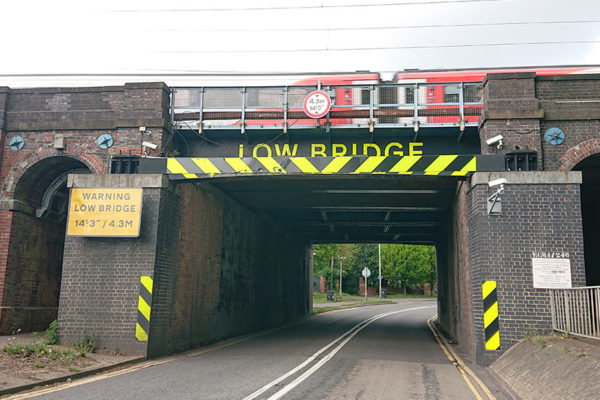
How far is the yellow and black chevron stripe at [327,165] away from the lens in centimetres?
1284

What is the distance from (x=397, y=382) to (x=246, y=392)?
3093 millimetres

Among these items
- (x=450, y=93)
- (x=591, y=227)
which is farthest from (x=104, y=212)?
(x=591, y=227)

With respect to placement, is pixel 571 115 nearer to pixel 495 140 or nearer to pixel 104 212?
pixel 495 140

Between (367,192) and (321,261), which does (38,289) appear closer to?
(367,192)

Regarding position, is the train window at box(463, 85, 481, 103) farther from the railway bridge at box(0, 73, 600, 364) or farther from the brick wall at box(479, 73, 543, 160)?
the brick wall at box(479, 73, 543, 160)

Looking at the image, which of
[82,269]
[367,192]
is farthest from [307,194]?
[82,269]

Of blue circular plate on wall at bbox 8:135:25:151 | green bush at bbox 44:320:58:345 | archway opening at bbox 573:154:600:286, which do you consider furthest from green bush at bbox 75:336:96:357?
archway opening at bbox 573:154:600:286

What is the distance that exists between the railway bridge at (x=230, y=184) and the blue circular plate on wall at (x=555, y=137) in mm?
36

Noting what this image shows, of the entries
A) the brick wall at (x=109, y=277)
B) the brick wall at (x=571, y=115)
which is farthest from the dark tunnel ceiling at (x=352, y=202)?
the brick wall at (x=571, y=115)

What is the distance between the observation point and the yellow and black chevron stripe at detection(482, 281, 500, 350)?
11.5 meters

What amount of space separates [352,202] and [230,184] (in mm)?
5538

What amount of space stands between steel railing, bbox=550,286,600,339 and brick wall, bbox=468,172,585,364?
0.42m

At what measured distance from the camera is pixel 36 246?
53.6ft

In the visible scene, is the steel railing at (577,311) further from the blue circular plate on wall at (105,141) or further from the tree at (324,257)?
the tree at (324,257)
